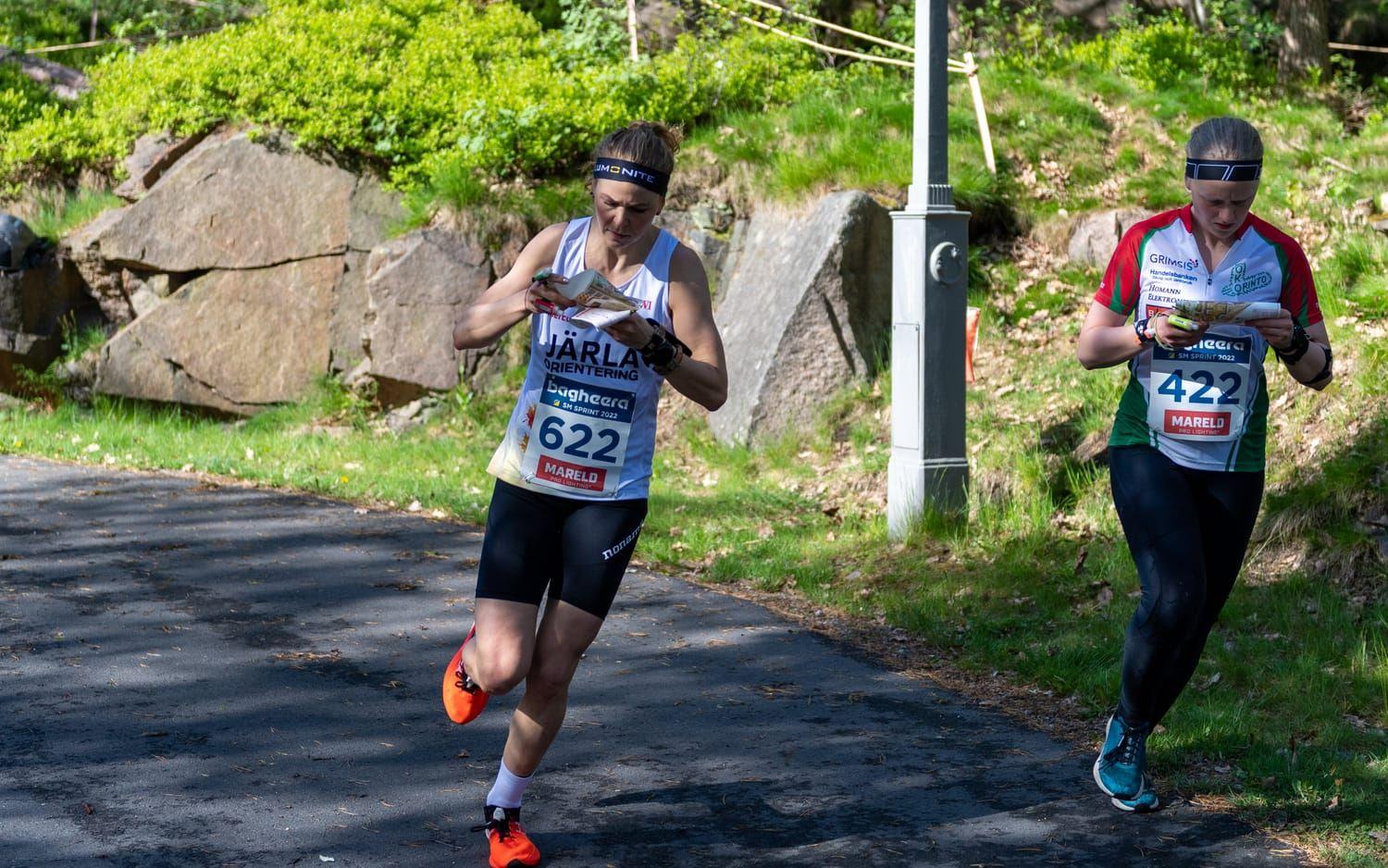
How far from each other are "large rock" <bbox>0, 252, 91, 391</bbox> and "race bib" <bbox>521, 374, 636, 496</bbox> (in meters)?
10.7

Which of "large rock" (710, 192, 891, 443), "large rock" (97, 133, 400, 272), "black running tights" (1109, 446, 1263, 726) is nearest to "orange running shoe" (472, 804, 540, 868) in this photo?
"black running tights" (1109, 446, 1263, 726)

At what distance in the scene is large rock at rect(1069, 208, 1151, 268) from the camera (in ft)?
37.6

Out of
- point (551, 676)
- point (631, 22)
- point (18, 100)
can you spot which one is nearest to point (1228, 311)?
point (551, 676)

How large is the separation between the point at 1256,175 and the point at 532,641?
2.56 metres

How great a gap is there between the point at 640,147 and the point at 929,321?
4.40m

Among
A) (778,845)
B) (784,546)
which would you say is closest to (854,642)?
(784,546)

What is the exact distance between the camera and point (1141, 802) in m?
4.74

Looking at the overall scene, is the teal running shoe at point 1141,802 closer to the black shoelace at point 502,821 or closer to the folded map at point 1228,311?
the folded map at point 1228,311

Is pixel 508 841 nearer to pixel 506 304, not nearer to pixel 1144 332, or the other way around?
pixel 506 304

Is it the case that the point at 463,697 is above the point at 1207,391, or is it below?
below

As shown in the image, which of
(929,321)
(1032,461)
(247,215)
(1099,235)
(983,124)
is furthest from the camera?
(247,215)

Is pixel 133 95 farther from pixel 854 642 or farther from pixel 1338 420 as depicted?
pixel 1338 420

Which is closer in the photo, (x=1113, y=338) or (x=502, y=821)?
(x=502, y=821)

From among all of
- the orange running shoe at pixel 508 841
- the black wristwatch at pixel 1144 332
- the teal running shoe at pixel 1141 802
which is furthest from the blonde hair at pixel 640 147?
the teal running shoe at pixel 1141 802
